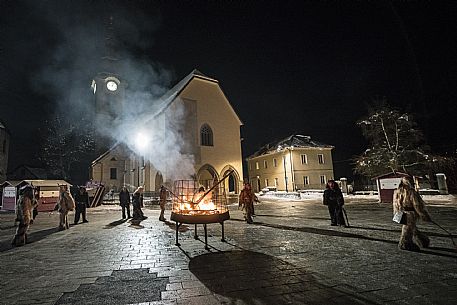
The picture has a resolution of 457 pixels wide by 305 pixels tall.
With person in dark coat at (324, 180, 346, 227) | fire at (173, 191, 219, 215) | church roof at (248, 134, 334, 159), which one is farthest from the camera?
church roof at (248, 134, 334, 159)

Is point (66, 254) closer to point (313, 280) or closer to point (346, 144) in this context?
point (313, 280)

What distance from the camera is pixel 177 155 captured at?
72.4 feet

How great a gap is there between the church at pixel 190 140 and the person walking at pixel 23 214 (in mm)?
13097

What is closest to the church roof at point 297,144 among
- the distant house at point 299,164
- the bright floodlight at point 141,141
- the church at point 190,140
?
the distant house at point 299,164

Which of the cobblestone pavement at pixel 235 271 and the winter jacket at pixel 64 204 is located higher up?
the winter jacket at pixel 64 204

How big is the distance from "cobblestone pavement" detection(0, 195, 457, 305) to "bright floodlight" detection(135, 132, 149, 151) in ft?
59.5

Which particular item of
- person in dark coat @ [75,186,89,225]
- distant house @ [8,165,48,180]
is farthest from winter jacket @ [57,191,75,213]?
distant house @ [8,165,48,180]

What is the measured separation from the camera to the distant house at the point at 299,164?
31.6m

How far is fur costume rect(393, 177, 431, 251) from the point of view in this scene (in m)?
5.05

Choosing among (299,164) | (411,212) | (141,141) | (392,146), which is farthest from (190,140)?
(411,212)

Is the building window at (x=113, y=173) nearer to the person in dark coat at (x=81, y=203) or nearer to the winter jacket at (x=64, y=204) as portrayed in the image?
the person in dark coat at (x=81, y=203)

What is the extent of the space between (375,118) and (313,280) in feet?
76.1

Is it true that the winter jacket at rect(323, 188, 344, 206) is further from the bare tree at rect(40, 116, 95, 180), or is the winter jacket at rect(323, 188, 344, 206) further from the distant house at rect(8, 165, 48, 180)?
the distant house at rect(8, 165, 48, 180)

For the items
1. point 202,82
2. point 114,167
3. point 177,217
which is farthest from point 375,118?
point 114,167
